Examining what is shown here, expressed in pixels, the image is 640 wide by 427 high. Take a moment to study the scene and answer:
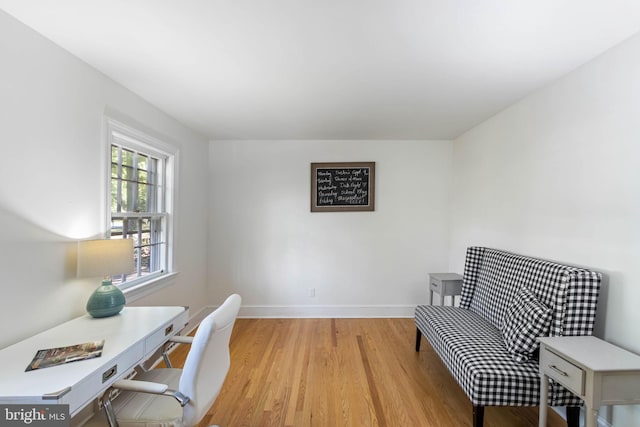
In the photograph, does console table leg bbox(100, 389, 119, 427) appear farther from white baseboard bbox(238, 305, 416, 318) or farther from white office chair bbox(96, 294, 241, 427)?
white baseboard bbox(238, 305, 416, 318)

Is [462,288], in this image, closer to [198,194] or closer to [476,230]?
[476,230]

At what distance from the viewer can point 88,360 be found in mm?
1253

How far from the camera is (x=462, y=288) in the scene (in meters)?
2.95

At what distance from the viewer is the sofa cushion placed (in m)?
1.75

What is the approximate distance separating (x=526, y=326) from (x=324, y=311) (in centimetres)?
243

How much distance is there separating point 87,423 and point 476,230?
3.41 m

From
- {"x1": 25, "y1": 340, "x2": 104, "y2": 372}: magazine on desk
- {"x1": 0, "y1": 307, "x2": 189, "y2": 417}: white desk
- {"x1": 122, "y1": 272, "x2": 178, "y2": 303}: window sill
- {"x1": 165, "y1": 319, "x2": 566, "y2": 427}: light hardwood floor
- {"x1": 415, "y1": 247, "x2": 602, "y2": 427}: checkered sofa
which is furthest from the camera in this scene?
{"x1": 122, "y1": 272, "x2": 178, "y2": 303}: window sill

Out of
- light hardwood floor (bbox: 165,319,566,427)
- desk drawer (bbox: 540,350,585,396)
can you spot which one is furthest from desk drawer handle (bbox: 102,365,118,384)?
desk drawer (bbox: 540,350,585,396)

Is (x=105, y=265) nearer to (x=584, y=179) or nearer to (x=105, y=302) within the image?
(x=105, y=302)

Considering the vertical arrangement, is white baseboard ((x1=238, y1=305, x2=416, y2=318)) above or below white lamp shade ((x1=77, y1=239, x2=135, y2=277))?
below


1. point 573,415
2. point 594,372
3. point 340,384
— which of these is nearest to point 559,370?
point 594,372

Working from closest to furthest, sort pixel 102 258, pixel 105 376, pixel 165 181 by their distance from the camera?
pixel 105 376, pixel 102 258, pixel 165 181

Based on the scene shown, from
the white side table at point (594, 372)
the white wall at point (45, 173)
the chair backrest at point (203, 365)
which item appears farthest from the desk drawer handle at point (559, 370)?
the white wall at point (45, 173)

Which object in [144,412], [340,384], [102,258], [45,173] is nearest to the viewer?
[144,412]
